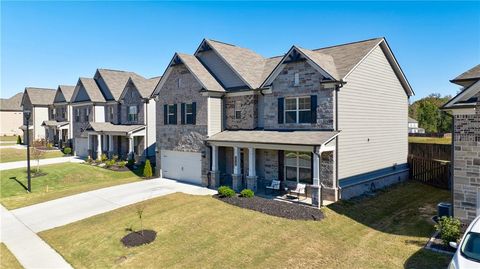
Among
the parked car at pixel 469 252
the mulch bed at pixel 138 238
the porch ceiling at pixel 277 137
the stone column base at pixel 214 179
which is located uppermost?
the porch ceiling at pixel 277 137

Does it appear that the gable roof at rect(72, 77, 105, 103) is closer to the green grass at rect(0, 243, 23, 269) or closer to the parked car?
the green grass at rect(0, 243, 23, 269)

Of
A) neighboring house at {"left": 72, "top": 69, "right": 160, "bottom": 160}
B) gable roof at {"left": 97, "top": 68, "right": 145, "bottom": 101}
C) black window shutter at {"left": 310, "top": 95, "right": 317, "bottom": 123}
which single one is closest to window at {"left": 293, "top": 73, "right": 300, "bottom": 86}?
black window shutter at {"left": 310, "top": 95, "right": 317, "bottom": 123}

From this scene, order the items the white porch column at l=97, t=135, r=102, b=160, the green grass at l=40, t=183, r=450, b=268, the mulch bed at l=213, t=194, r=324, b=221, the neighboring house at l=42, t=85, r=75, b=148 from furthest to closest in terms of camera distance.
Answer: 1. the neighboring house at l=42, t=85, r=75, b=148
2. the white porch column at l=97, t=135, r=102, b=160
3. the mulch bed at l=213, t=194, r=324, b=221
4. the green grass at l=40, t=183, r=450, b=268

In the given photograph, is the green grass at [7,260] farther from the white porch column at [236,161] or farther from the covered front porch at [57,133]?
the covered front porch at [57,133]

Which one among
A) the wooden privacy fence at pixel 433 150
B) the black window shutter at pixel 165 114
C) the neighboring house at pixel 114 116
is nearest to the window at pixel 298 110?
the black window shutter at pixel 165 114

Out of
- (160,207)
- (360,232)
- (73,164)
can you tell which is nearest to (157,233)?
(160,207)

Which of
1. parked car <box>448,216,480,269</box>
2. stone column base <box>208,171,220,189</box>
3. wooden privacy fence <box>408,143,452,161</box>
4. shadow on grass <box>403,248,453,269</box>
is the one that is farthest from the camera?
wooden privacy fence <box>408,143,452,161</box>

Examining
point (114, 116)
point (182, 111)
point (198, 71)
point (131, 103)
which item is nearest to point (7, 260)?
point (182, 111)

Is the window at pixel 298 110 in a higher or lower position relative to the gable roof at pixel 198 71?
lower
